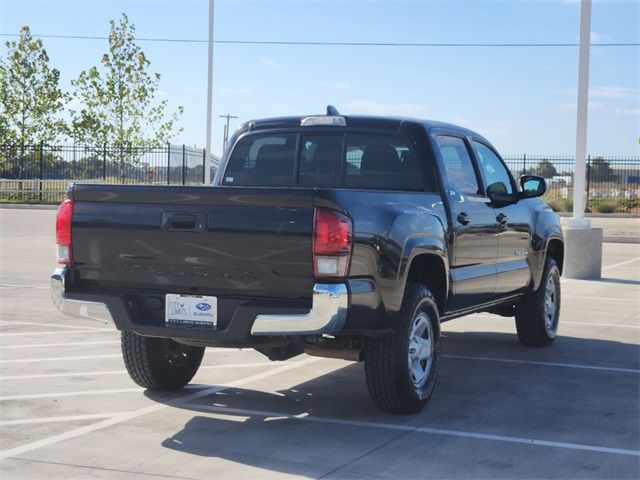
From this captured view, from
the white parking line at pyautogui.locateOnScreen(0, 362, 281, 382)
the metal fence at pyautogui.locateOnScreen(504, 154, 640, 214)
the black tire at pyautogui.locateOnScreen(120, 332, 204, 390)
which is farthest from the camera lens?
the metal fence at pyautogui.locateOnScreen(504, 154, 640, 214)

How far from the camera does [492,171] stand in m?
8.88

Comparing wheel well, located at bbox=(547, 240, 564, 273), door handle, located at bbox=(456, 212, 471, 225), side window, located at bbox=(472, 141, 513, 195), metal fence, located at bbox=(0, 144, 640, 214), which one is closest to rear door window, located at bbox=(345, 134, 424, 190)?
door handle, located at bbox=(456, 212, 471, 225)

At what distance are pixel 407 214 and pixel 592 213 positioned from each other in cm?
3230

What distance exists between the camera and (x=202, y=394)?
7395 millimetres

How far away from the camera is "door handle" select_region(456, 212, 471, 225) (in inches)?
302

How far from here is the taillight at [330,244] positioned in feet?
19.2

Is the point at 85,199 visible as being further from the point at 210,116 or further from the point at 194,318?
the point at 210,116

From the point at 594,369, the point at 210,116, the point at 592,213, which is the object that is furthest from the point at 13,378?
the point at 592,213

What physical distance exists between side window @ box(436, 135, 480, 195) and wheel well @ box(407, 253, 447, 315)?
Answer: 81 centimetres

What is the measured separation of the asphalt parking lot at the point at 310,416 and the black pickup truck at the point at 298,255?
408 millimetres

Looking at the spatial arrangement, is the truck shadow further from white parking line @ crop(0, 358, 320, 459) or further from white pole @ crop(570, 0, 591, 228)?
white pole @ crop(570, 0, 591, 228)

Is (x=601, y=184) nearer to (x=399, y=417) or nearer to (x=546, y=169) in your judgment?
(x=546, y=169)

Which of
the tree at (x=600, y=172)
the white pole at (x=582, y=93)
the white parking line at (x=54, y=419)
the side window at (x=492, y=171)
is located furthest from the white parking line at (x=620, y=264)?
the tree at (x=600, y=172)

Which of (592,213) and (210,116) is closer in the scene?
(210,116)
